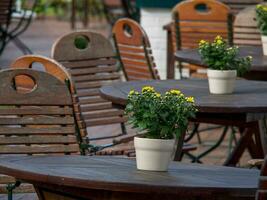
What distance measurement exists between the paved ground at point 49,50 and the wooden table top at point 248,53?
33.8 inches

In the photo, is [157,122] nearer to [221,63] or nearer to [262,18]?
[221,63]

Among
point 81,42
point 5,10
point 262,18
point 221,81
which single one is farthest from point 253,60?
point 5,10

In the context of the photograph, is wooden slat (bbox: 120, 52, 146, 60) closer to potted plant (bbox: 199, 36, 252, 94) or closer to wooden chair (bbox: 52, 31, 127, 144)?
wooden chair (bbox: 52, 31, 127, 144)

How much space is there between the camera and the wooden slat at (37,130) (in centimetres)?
497

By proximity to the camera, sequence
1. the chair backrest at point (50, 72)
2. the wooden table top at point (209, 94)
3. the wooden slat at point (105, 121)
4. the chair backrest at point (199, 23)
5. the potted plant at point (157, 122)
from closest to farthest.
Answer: the potted plant at point (157, 122), the wooden table top at point (209, 94), the chair backrest at point (50, 72), the wooden slat at point (105, 121), the chair backrest at point (199, 23)

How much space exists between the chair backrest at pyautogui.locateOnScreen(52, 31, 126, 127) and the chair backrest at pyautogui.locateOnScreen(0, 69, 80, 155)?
167cm

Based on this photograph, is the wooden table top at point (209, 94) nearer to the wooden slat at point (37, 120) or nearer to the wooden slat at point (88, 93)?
the wooden slat at point (37, 120)

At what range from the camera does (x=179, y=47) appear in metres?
8.74

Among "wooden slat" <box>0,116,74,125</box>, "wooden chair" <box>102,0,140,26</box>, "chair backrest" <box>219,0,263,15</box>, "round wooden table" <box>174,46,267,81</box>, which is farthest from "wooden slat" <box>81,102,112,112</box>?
"wooden chair" <box>102,0,140,26</box>

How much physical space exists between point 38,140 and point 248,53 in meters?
2.81

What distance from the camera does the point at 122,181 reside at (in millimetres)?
3549

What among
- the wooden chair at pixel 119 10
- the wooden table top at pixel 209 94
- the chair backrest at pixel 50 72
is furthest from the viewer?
the wooden chair at pixel 119 10

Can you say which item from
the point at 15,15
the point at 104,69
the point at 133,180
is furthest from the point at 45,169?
the point at 15,15

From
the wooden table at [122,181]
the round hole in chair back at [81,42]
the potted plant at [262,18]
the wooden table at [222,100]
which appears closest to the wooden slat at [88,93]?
the round hole in chair back at [81,42]
